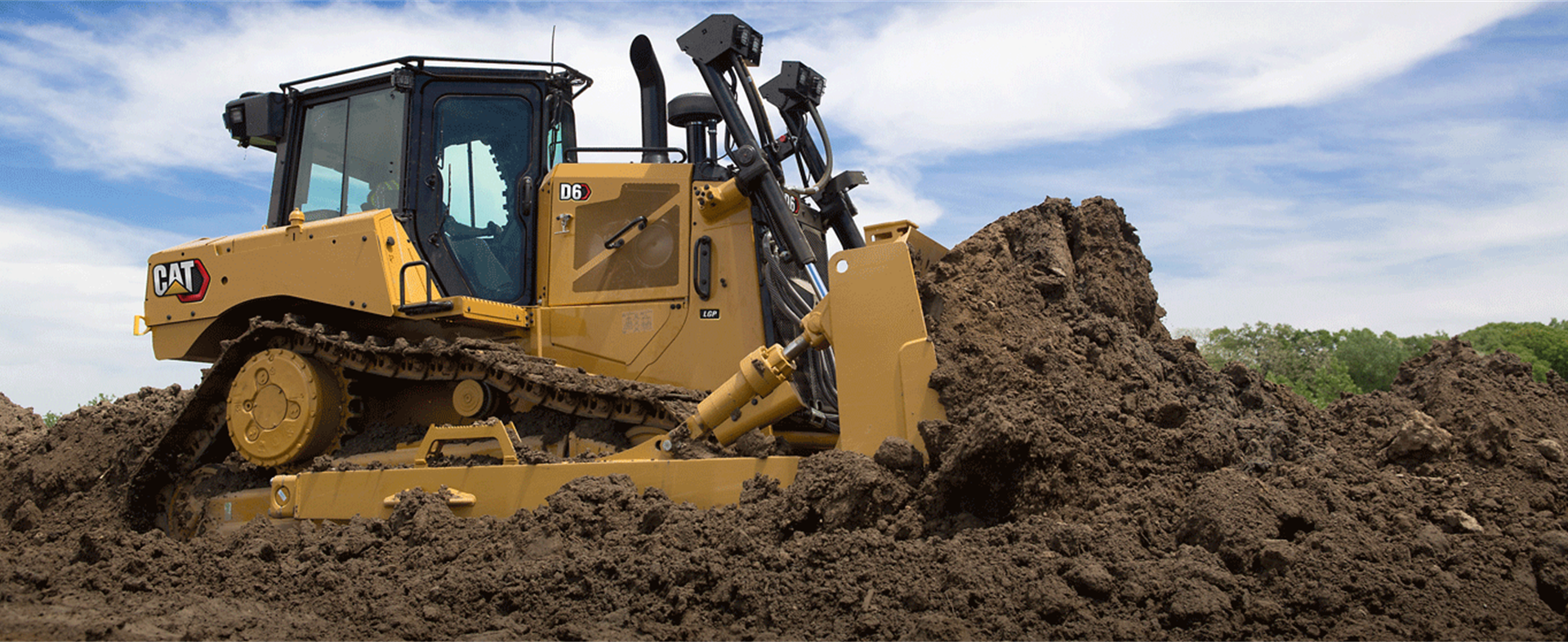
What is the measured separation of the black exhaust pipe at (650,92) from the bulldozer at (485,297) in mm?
284

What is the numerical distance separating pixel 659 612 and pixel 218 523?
4.00 metres

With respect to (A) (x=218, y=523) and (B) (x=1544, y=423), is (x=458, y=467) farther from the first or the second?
(B) (x=1544, y=423)

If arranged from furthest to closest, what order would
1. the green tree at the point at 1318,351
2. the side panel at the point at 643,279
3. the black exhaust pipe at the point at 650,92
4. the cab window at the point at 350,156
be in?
the green tree at the point at 1318,351 → the black exhaust pipe at the point at 650,92 → the cab window at the point at 350,156 → the side panel at the point at 643,279

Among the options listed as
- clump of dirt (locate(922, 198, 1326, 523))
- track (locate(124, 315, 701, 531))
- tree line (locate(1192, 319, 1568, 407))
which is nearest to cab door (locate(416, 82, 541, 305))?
track (locate(124, 315, 701, 531))

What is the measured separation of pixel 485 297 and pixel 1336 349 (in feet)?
61.8

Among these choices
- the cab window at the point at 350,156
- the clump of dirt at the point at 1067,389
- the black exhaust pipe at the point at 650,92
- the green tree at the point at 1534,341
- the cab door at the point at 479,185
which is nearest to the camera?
the clump of dirt at the point at 1067,389

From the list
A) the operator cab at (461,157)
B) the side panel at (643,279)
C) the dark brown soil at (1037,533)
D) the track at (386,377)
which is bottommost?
the dark brown soil at (1037,533)

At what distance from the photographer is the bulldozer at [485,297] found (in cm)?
568

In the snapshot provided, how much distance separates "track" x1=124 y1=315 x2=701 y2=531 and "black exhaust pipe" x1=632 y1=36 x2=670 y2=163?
1.94 meters

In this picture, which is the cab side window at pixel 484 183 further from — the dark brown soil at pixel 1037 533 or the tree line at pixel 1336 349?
the tree line at pixel 1336 349

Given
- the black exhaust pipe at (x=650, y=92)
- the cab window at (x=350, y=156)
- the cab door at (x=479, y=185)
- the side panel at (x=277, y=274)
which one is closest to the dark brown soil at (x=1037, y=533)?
the side panel at (x=277, y=274)

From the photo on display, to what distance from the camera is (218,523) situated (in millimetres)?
6469

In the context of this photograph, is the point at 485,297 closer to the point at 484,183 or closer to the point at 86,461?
the point at 484,183

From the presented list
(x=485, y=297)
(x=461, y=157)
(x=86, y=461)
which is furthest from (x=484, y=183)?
(x=86, y=461)
